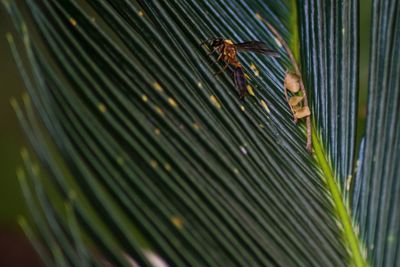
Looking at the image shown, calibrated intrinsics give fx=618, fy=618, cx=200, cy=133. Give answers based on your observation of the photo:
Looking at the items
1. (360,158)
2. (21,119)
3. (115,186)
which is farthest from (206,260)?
(360,158)

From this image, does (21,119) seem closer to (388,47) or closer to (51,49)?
Answer: (51,49)

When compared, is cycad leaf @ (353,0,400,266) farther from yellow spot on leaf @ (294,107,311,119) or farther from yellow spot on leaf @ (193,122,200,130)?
yellow spot on leaf @ (193,122,200,130)

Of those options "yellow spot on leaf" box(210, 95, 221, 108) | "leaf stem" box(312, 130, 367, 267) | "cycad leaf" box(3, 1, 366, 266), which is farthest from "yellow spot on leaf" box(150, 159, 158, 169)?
"leaf stem" box(312, 130, 367, 267)

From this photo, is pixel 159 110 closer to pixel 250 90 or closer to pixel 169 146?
pixel 169 146

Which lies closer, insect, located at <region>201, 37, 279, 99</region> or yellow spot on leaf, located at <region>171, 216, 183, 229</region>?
yellow spot on leaf, located at <region>171, 216, 183, 229</region>

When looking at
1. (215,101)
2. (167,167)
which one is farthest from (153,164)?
(215,101)

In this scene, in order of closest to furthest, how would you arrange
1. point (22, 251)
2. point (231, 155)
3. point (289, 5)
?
point (231, 155) → point (289, 5) → point (22, 251)
